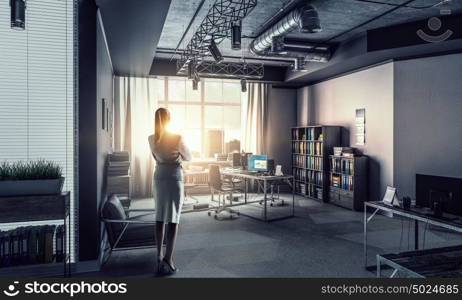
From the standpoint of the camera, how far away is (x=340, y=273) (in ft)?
12.0

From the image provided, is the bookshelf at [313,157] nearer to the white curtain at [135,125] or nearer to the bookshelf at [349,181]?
the bookshelf at [349,181]

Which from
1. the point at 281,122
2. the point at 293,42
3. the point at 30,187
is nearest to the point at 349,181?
the point at 293,42

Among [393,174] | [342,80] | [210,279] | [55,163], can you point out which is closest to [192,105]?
[342,80]

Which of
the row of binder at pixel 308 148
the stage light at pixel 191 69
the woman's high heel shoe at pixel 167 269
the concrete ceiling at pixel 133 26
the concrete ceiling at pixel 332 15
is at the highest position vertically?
the concrete ceiling at pixel 332 15

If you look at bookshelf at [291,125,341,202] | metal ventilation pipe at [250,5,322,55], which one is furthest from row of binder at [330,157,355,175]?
metal ventilation pipe at [250,5,322,55]

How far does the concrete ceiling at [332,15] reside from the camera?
5219mm

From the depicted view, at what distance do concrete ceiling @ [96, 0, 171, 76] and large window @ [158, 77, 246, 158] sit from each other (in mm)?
2490

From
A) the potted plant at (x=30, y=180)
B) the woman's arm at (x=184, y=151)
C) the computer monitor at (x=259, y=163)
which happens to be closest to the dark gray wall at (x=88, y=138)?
the potted plant at (x=30, y=180)

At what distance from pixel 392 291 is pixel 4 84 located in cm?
419

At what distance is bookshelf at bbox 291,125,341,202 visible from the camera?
26.8ft

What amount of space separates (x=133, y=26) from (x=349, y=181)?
5419mm

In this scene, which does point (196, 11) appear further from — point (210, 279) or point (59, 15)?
point (210, 279)

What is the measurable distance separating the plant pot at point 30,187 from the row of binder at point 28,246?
0.53 metres

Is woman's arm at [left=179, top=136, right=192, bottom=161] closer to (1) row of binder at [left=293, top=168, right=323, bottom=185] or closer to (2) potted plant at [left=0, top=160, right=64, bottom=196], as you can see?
(2) potted plant at [left=0, top=160, right=64, bottom=196]
